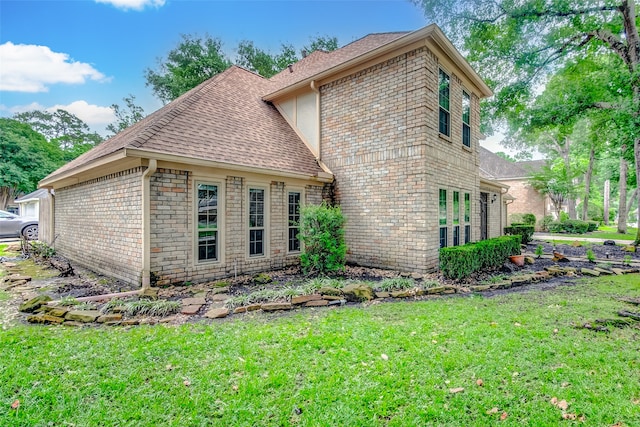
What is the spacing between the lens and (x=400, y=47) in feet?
24.9

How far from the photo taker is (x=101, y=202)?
7.77 m

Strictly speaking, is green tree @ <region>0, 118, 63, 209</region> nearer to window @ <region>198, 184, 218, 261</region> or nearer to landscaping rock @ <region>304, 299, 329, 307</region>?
window @ <region>198, 184, 218, 261</region>

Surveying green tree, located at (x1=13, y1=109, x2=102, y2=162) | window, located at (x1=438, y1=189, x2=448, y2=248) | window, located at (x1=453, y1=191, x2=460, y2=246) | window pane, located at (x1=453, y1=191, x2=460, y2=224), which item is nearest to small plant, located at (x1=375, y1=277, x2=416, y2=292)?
window, located at (x1=438, y1=189, x2=448, y2=248)

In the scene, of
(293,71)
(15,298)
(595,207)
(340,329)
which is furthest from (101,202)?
(595,207)

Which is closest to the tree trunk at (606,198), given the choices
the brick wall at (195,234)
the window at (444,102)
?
the window at (444,102)

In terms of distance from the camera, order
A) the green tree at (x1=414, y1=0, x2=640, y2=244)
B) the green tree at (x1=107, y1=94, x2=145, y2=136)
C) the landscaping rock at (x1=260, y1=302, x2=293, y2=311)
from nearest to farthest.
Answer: the landscaping rock at (x1=260, y1=302, x2=293, y2=311) → the green tree at (x1=414, y1=0, x2=640, y2=244) → the green tree at (x1=107, y1=94, x2=145, y2=136)

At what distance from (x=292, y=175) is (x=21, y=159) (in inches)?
1381

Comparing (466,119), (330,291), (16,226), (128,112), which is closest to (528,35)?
(466,119)

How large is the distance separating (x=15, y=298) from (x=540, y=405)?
328 inches

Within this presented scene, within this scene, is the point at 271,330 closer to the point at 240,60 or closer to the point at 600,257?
the point at 600,257

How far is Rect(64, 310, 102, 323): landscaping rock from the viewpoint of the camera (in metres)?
4.44

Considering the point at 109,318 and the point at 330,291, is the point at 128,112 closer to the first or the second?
the point at 109,318

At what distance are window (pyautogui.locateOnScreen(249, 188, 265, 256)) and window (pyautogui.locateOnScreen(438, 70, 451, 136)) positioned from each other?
210 inches

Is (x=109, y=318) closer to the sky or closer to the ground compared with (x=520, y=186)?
closer to the ground
